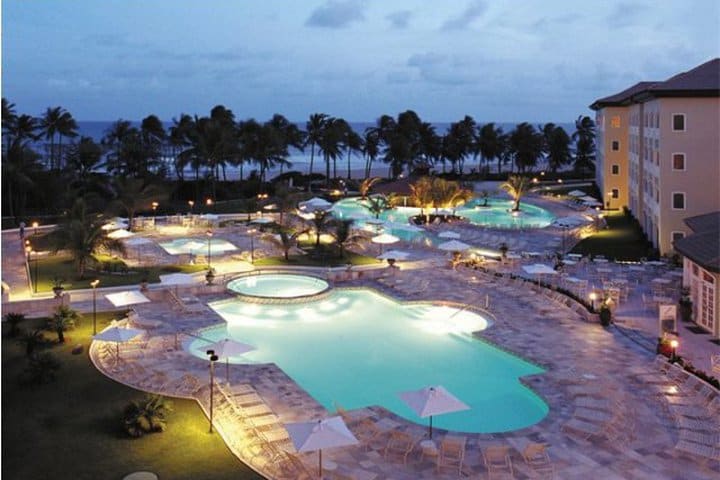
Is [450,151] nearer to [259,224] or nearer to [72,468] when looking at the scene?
[259,224]

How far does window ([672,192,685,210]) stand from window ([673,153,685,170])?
1.24m

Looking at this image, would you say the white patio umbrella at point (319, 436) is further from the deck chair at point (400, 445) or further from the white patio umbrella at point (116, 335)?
the white patio umbrella at point (116, 335)

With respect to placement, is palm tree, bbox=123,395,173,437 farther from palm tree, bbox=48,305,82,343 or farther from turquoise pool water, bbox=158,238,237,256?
turquoise pool water, bbox=158,238,237,256

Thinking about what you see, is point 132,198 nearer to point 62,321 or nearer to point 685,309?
point 62,321

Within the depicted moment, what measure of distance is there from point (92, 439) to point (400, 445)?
6.14 meters

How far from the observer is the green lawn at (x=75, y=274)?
26.3 meters

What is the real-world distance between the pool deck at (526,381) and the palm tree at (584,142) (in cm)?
5487

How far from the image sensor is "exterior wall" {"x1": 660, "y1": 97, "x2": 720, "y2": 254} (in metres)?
31.5

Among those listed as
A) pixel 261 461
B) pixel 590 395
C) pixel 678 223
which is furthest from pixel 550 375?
pixel 678 223

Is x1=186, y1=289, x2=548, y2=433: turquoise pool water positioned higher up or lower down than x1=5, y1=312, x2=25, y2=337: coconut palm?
lower down

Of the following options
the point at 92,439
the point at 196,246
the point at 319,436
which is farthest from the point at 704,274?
the point at 196,246

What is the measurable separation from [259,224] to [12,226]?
50.3ft

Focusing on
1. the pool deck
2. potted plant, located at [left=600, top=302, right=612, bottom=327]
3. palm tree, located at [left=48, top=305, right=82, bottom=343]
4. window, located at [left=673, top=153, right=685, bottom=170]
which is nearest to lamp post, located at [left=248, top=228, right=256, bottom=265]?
the pool deck

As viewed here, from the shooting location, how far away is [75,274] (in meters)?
27.8
